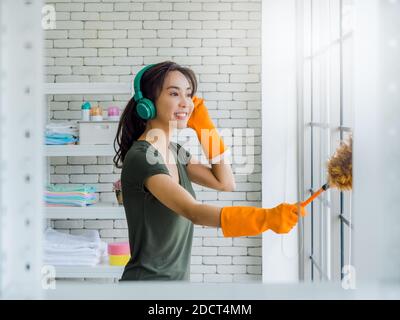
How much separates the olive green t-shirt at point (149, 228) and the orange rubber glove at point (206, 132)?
0.42 m

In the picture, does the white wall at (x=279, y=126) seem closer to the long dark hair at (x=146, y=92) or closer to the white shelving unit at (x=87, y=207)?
the white shelving unit at (x=87, y=207)

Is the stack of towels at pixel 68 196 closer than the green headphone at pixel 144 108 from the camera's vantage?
No

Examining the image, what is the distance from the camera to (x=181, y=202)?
1.55m

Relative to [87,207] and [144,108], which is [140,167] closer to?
[144,108]

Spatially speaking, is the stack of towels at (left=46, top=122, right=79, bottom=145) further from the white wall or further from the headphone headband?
the headphone headband

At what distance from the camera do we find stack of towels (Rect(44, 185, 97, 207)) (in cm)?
337

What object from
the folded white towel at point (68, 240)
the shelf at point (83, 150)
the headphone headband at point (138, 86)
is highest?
the headphone headband at point (138, 86)

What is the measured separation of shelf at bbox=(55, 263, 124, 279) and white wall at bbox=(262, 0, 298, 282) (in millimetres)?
879

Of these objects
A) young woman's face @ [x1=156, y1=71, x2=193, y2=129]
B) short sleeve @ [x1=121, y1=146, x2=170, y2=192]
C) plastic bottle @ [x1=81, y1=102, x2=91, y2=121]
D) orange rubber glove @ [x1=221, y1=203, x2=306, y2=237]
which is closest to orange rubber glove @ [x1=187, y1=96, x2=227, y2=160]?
young woman's face @ [x1=156, y1=71, x2=193, y2=129]

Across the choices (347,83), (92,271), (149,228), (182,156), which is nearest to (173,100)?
(182,156)

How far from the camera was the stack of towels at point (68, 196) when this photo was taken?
3.37 metres

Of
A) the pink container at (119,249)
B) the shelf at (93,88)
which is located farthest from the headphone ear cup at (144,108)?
the pink container at (119,249)

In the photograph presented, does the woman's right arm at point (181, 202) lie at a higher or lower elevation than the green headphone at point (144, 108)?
lower
